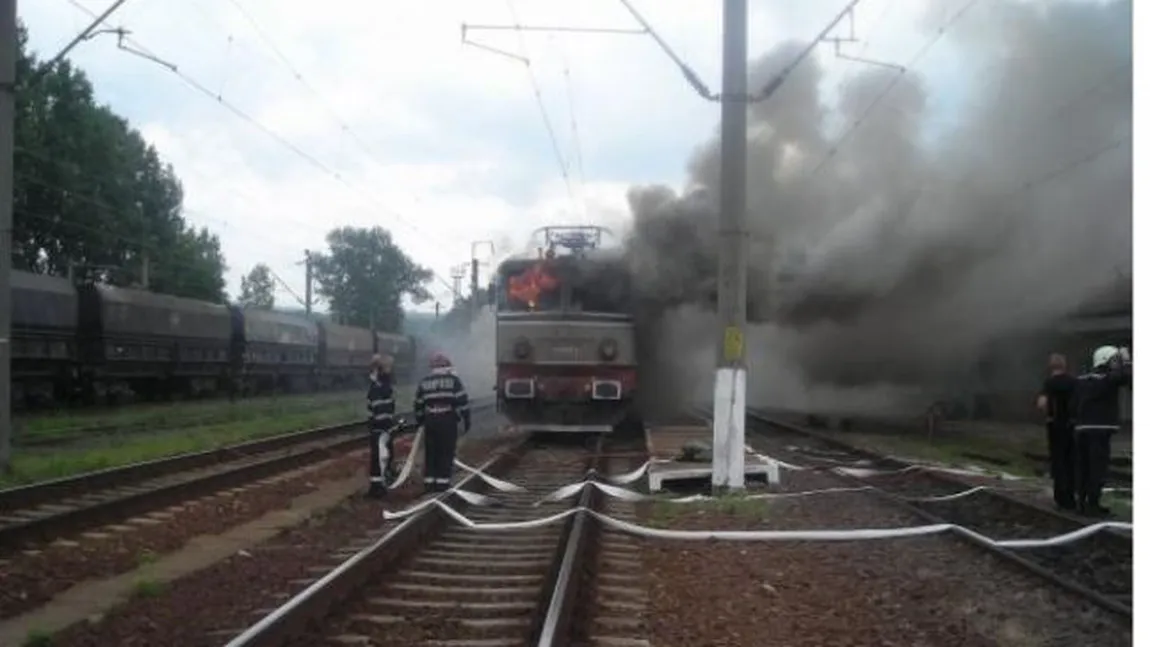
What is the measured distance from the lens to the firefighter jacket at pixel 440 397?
42.0 feet

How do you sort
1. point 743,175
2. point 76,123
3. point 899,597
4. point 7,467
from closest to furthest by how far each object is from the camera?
1. point 899,597
2. point 743,175
3. point 7,467
4. point 76,123

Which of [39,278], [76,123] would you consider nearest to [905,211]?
[39,278]

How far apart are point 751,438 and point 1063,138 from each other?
26.7 ft

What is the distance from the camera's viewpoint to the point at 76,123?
4891 centimetres

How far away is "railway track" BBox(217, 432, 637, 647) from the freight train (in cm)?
2072

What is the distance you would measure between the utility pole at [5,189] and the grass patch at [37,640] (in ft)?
27.9

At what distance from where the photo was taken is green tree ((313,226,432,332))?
102 metres

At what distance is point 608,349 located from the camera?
19.2 meters

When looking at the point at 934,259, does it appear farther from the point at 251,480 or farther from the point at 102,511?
the point at 102,511

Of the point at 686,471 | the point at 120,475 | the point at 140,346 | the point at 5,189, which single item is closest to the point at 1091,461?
the point at 686,471

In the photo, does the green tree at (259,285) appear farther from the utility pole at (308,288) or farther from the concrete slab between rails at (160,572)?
the concrete slab between rails at (160,572)

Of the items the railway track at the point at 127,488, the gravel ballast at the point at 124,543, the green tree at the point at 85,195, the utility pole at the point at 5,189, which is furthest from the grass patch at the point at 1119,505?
the green tree at the point at 85,195

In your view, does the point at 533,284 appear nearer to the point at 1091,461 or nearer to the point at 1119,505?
the point at 1119,505

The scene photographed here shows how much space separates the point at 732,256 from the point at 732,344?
3.27 feet
